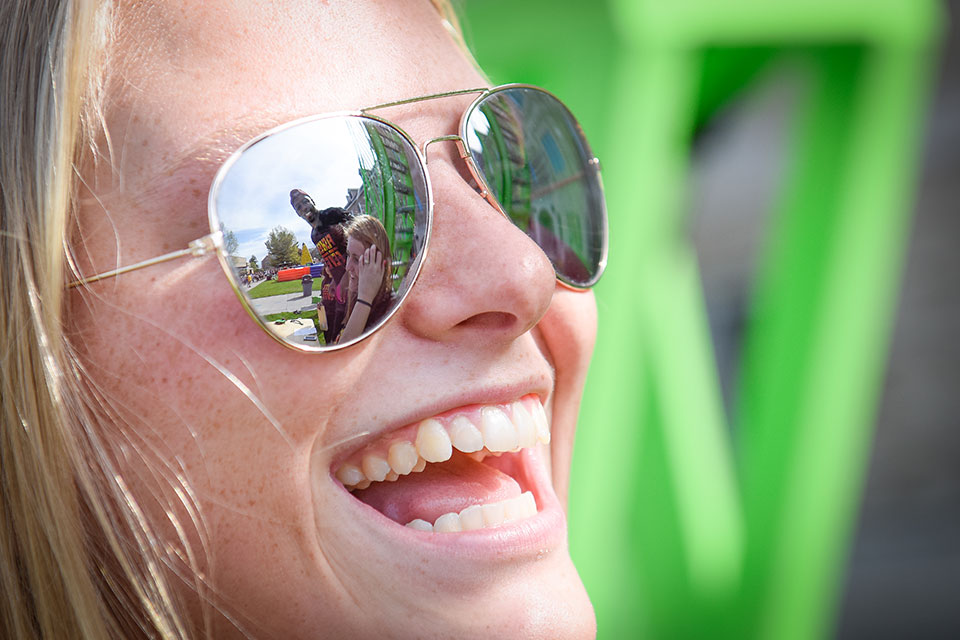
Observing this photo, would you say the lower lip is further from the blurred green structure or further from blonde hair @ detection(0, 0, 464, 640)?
the blurred green structure

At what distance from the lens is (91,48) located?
2.78ft

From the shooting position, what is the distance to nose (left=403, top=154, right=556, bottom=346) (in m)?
0.88

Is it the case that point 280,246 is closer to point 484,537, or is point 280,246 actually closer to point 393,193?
point 393,193

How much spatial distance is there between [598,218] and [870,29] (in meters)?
1.37

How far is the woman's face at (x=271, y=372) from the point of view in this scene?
825 millimetres

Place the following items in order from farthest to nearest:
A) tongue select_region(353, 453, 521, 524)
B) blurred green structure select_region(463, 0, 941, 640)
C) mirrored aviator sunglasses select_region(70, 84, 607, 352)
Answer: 1. blurred green structure select_region(463, 0, 941, 640)
2. tongue select_region(353, 453, 521, 524)
3. mirrored aviator sunglasses select_region(70, 84, 607, 352)

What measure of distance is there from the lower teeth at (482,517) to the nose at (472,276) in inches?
7.2

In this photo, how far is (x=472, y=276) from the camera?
2.90ft

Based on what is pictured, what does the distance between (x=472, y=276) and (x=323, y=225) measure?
0.16m

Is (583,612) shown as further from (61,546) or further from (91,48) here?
(91,48)

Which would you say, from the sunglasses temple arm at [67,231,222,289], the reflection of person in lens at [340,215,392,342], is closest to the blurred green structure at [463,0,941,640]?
the reflection of person in lens at [340,215,392,342]

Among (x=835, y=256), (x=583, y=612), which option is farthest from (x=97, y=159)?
(x=835, y=256)

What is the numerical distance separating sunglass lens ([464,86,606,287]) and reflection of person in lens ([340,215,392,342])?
0.16m

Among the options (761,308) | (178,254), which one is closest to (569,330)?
(178,254)
